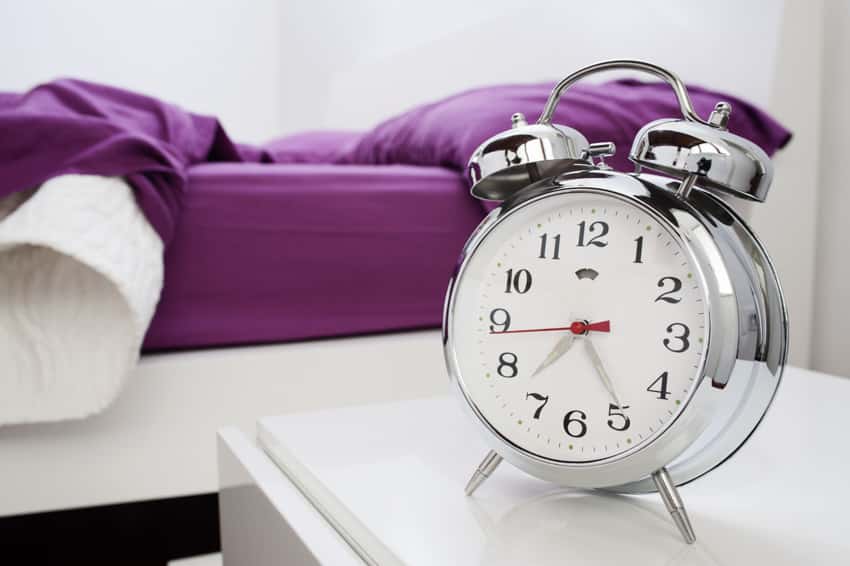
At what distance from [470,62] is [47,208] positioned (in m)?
1.94

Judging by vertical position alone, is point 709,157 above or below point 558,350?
above

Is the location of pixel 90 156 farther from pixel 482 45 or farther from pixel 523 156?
pixel 482 45

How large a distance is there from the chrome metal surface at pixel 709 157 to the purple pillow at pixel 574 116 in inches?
36.7

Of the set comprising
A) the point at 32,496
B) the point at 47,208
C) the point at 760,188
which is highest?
the point at 760,188

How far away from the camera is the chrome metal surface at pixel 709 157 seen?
1.54 feet

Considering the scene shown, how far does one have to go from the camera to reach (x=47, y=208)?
1182mm

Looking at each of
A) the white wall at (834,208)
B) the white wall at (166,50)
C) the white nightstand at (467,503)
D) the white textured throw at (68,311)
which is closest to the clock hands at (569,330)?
the white nightstand at (467,503)

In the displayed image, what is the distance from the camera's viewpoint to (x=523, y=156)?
0.53 metres

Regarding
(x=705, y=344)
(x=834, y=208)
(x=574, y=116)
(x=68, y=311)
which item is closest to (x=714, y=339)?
(x=705, y=344)

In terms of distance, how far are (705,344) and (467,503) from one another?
20 cm

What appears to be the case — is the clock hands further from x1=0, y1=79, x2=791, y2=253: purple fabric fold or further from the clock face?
x1=0, y1=79, x2=791, y2=253: purple fabric fold

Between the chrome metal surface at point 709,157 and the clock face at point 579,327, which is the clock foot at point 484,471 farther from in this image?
the chrome metal surface at point 709,157

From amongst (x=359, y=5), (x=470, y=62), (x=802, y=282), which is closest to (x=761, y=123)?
(x=802, y=282)

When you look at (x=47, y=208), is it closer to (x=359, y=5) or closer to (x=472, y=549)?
(x=472, y=549)
